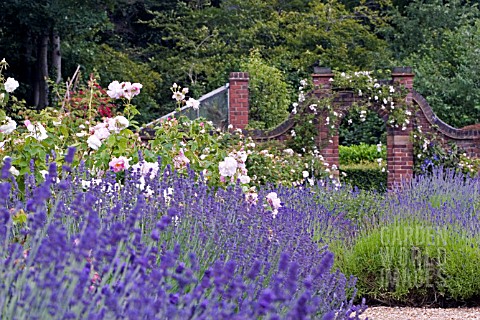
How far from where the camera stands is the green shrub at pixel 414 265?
5.41 meters

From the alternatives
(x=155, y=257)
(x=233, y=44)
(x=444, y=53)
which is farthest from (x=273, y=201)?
(x=233, y=44)

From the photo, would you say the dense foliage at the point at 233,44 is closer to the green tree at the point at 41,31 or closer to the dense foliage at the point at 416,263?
the green tree at the point at 41,31

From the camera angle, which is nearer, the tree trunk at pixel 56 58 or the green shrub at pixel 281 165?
the green shrub at pixel 281 165

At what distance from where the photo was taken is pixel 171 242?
10.5 ft

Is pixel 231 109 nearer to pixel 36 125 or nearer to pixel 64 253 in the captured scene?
pixel 36 125

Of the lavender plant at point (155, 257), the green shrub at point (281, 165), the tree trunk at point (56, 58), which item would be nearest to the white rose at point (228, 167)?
the lavender plant at point (155, 257)

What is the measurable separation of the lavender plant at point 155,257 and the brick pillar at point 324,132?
18.9 ft

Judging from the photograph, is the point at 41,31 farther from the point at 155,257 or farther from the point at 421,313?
the point at 155,257

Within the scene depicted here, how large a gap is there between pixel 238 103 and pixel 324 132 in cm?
144

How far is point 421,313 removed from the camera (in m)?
5.16

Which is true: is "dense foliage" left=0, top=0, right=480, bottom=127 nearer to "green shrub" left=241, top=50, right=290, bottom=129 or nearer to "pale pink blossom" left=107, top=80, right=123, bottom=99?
"green shrub" left=241, top=50, right=290, bottom=129

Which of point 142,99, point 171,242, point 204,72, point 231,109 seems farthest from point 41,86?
point 171,242

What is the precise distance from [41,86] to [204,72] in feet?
13.9

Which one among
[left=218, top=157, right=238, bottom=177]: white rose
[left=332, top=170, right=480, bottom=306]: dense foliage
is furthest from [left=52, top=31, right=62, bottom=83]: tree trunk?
[left=218, top=157, right=238, bottom=177]: white rose
